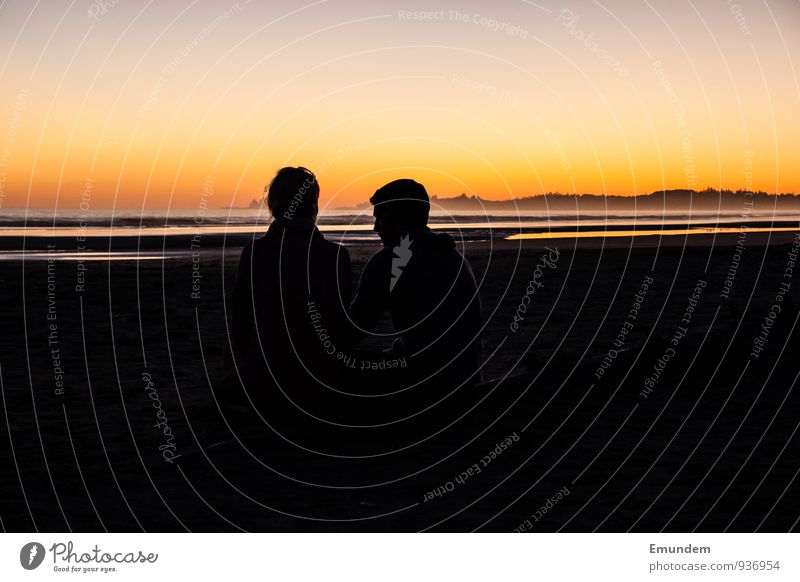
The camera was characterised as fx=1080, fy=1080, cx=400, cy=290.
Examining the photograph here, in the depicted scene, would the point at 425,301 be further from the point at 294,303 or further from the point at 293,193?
the point at 293,193

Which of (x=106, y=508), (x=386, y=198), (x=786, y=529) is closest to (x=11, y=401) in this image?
(x=106, y=508)

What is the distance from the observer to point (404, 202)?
7.56 m

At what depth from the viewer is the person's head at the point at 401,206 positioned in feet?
24.8

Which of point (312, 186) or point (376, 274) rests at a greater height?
point (312, 186)

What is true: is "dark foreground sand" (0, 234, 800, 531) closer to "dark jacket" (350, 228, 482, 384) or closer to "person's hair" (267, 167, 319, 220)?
"dark jacket" (350, 228, 482, 384)

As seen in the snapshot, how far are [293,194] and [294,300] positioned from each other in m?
0.76

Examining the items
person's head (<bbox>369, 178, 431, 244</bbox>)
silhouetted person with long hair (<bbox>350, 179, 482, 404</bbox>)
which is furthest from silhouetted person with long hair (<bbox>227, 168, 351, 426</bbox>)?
person's head (<bbox>369, 178, 431, 244</bbox>)

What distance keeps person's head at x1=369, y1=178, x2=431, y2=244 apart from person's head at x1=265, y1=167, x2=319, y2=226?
1.45 ft

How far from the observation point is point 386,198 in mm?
7613

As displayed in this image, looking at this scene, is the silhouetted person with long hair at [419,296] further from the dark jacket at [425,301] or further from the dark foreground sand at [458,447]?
the dark foreground sand at [458,447]

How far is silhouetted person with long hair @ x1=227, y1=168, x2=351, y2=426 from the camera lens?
25.2 ft

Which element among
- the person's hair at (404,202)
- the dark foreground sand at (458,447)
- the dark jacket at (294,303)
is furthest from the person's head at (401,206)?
the dark foreground sand at (458,447)
